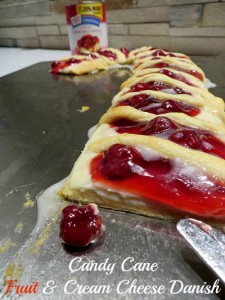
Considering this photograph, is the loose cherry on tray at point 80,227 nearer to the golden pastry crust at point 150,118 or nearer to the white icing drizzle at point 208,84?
the golden pastry crust at point 150,118

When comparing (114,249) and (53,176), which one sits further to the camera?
(53,176)

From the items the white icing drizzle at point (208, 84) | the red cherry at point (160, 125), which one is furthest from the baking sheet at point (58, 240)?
the red cherry at point (160, 125)

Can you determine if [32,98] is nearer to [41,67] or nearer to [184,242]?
[41,67]

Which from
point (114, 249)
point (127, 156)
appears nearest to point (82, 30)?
point (127, 156)

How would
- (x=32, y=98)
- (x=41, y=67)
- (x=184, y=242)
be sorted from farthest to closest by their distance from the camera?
(x=41, y=67) → (x=32, y=98) → (x=184, y=242)

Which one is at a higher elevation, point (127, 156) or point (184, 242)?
point (127, 156)

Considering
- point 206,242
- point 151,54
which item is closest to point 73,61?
point 151,54

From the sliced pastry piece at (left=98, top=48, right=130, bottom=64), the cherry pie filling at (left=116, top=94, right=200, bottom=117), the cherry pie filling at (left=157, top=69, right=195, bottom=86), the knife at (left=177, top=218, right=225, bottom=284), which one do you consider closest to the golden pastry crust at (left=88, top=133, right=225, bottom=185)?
the knife at (left=177, top=218, right=225, bottom=284)
